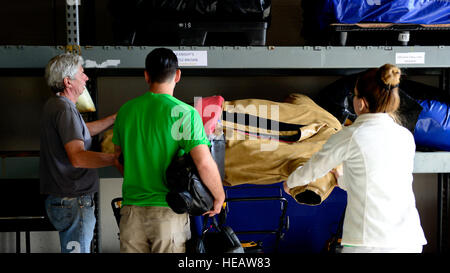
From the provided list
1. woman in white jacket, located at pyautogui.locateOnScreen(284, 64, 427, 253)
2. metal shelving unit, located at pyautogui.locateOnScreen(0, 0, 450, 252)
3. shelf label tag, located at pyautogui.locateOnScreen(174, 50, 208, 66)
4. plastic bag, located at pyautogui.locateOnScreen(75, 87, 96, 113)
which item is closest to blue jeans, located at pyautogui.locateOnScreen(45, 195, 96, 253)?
metal shelving unit, located at pyautogui.locateOnScreen(0, 0, 450, 252)

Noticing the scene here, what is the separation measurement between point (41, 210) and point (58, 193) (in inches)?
33.5

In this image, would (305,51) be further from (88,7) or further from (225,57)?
(88,7)

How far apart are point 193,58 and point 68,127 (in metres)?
0.75

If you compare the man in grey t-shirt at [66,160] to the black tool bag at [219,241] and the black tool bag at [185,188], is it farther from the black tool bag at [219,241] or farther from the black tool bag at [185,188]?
the black tool bag at [219,241]

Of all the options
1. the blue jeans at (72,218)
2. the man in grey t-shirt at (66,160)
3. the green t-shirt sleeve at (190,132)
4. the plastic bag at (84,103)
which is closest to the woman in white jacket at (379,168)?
the green t-shirt sleeve at (190,132)

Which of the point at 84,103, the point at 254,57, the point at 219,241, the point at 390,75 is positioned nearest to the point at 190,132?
the point at 219,241

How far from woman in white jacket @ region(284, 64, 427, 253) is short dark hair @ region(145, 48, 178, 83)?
2.56ft

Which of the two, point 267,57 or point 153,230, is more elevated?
point 267,57

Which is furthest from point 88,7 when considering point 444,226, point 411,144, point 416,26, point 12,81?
point 444,226

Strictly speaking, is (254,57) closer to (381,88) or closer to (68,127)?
(381,88)

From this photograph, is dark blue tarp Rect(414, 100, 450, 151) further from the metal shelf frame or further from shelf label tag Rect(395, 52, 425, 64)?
shelf label tag Rect(395, 52, 425, 64)

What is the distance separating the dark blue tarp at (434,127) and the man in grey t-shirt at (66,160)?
181 centimetres

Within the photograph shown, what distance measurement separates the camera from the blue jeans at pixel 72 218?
2100mm

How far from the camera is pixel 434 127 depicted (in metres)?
2.41
